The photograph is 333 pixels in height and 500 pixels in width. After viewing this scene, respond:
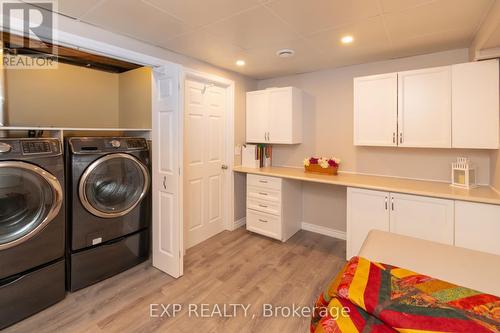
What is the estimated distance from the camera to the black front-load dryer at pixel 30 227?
1808mm

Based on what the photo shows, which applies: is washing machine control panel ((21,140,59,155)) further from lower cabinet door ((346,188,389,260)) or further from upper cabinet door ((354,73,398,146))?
upper cabinet door ((354,73,398,146))

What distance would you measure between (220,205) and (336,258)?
168cm

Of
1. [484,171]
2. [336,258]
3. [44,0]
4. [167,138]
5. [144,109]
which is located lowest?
[336,258]

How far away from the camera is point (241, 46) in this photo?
256 centimetres

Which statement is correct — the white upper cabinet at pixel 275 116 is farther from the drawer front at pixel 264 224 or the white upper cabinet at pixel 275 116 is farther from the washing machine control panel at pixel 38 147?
the washing machine control panel at pixel 38 147

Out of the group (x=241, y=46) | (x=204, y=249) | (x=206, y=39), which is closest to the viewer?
(x=206, y=39)

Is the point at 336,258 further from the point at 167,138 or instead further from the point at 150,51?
the point at 150,51

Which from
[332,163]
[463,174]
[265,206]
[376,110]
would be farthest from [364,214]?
[265,206]

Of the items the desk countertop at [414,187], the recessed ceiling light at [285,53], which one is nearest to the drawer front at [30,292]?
the desk countertop at [414,187]

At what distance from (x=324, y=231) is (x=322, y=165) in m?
1.01

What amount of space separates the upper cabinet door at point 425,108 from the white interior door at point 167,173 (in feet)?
7.38

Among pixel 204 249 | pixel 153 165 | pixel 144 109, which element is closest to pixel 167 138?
pixel 153 165

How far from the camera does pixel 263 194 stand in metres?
3.36

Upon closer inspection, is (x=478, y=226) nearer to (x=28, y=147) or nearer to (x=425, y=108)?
(x=425, y=108)
